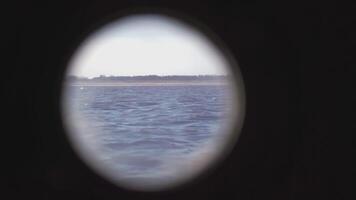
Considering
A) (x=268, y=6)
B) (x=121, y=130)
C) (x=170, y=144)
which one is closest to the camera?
(x=268, y=6)

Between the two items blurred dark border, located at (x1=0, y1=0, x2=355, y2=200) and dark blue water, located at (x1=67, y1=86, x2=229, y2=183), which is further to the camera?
dark blue water, located at (x1=67, y1=86, x2=229, y2=183)

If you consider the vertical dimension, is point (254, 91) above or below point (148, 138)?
below

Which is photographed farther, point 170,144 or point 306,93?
point 170,144

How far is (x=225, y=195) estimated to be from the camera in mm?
3293

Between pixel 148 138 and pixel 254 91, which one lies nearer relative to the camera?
pixel 254 91

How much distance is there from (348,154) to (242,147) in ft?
2.16

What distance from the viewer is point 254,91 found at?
3.27 m

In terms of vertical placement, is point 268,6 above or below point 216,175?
above

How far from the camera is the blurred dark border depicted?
10.3 feet

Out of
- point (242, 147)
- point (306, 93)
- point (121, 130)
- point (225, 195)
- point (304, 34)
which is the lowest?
point (225, 195)

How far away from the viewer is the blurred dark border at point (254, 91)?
3154mm

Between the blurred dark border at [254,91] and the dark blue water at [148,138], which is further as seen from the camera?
the dark blue water at [148,138]

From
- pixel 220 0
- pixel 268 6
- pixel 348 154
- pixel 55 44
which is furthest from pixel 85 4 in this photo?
pixel 348 154

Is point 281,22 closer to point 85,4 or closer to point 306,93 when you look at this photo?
point 306,93
